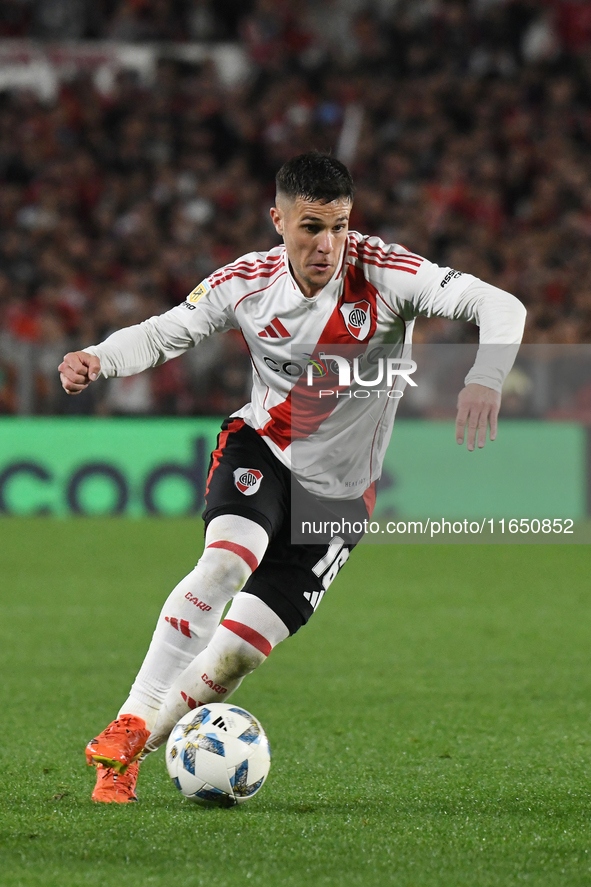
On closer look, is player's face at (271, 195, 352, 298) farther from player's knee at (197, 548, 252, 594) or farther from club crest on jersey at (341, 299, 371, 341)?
player's knee at (197, 548, 252, 594)

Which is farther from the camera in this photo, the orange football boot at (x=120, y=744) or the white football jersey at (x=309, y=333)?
the white football jersey at (x=309, y=333)

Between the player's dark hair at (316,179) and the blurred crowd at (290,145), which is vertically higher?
the blurred crowd at (290,145)

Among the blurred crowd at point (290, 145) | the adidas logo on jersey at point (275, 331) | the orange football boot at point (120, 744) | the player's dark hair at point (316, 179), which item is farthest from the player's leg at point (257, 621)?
the blurred crowd at point (290, 145)

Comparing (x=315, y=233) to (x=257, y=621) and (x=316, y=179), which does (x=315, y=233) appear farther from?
(x=257, y=621)

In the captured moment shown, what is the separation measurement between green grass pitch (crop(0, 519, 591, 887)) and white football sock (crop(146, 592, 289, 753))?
32 cm

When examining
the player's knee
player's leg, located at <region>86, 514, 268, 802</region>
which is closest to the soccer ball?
player's leg, located at <region>86, 514, 268, 802</region>

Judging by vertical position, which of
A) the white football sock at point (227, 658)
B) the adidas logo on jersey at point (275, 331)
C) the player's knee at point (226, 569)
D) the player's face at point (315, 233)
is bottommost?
the white football sock at point (227, 658)

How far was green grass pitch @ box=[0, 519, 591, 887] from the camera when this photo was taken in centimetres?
332

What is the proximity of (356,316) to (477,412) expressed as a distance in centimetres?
87

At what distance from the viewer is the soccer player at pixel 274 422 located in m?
4.07

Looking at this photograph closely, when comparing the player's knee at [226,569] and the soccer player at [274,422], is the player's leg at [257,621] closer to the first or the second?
the soccer player at [274,422]

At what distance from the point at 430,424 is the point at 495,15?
24.5 feet

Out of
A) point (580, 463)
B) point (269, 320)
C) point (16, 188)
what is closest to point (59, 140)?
point (16, 188)

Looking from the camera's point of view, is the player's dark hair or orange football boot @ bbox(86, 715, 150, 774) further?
the player's dark hair
